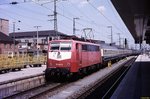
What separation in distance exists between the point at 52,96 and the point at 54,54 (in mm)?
6688

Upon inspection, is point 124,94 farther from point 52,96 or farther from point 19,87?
point 19,87

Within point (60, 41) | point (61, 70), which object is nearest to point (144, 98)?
point (61, 70)

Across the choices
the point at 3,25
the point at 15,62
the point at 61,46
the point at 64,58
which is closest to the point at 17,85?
the point at 64,58

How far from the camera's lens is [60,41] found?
891 inches

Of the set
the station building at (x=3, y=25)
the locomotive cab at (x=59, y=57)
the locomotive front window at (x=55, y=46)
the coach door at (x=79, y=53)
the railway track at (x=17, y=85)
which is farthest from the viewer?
the station building at (x=3, y=25)

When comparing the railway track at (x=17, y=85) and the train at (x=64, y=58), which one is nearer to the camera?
the railway track at (x=17, y=85)

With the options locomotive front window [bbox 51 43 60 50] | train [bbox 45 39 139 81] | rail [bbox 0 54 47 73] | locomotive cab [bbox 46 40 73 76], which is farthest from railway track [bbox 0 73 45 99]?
rail [bbox 0 54 47 73]

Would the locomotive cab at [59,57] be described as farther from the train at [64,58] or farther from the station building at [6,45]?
the station building at [6,45]

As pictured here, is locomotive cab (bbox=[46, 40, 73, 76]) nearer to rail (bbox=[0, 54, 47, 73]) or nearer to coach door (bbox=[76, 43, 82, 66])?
coach door (bbox=[76, 43, 82, 66])

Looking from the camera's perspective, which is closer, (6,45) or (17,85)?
(17,85)

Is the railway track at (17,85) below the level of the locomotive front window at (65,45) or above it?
below

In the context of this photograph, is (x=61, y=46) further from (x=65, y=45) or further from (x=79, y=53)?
(x=79, y=53)

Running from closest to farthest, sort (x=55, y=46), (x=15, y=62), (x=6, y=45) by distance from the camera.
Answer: (x=55, y=46) < (x=15, y=62) < (x=6, y=45)

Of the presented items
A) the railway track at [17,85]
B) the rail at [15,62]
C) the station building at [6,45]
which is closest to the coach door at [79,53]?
the railway track at [17,85]
